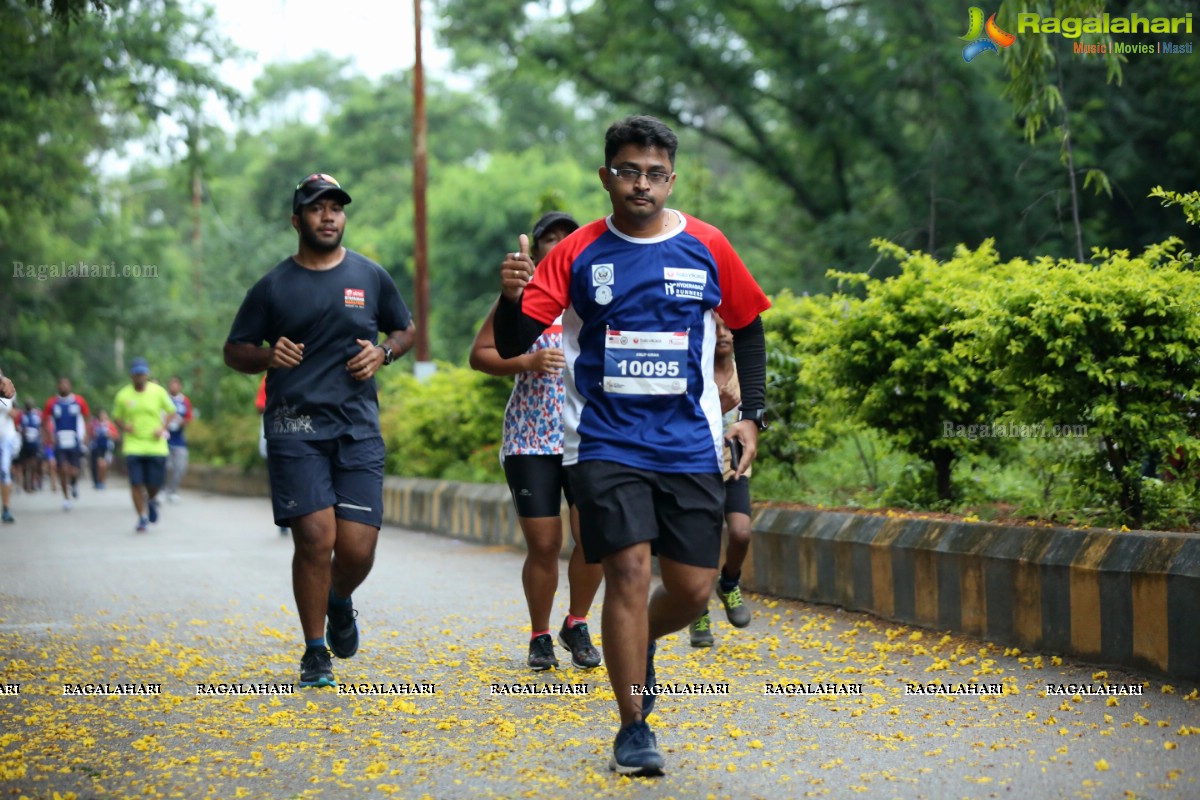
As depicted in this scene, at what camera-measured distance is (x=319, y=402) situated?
21.8ft

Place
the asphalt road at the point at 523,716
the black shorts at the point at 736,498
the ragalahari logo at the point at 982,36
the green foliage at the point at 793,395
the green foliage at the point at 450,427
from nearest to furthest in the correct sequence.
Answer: the asphalt road at the point at 523,716 → the black shorts at the point at 736,498 → the ragalahari logo at the point at 982,36 → the green foliage at the point at 793,395 → the green foliage at the point at 450,427

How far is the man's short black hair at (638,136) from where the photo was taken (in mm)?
4969

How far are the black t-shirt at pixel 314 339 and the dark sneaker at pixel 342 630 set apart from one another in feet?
2.56

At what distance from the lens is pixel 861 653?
722 cm

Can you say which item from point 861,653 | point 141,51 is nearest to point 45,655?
point 861,653

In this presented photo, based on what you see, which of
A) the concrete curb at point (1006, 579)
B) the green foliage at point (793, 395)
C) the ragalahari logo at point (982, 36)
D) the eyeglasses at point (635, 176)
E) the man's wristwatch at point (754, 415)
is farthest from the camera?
the green foliage at point (793, 395)

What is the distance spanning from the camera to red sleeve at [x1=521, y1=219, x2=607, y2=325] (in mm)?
5035

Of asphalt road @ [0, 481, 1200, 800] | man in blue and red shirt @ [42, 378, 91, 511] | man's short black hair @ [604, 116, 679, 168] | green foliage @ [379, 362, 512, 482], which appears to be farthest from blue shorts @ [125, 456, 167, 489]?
man's short black hair @ [604, 116, 679, 168]

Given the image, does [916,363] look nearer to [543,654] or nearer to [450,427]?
[543,654]

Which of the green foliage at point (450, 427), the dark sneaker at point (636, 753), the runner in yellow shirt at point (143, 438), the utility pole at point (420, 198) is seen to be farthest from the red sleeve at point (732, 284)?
the utility pole at point (420, 198)

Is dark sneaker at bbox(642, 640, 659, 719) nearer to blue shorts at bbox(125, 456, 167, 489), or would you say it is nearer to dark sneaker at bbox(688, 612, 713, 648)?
dark sneaker at bbox(688, 612, 713, 648)

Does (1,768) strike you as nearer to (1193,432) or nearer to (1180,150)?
(1193,432)

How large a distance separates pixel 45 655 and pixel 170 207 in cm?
7319

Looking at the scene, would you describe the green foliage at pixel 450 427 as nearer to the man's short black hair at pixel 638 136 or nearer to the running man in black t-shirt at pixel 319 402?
the running man in black t-shirt at pixel 319 402
